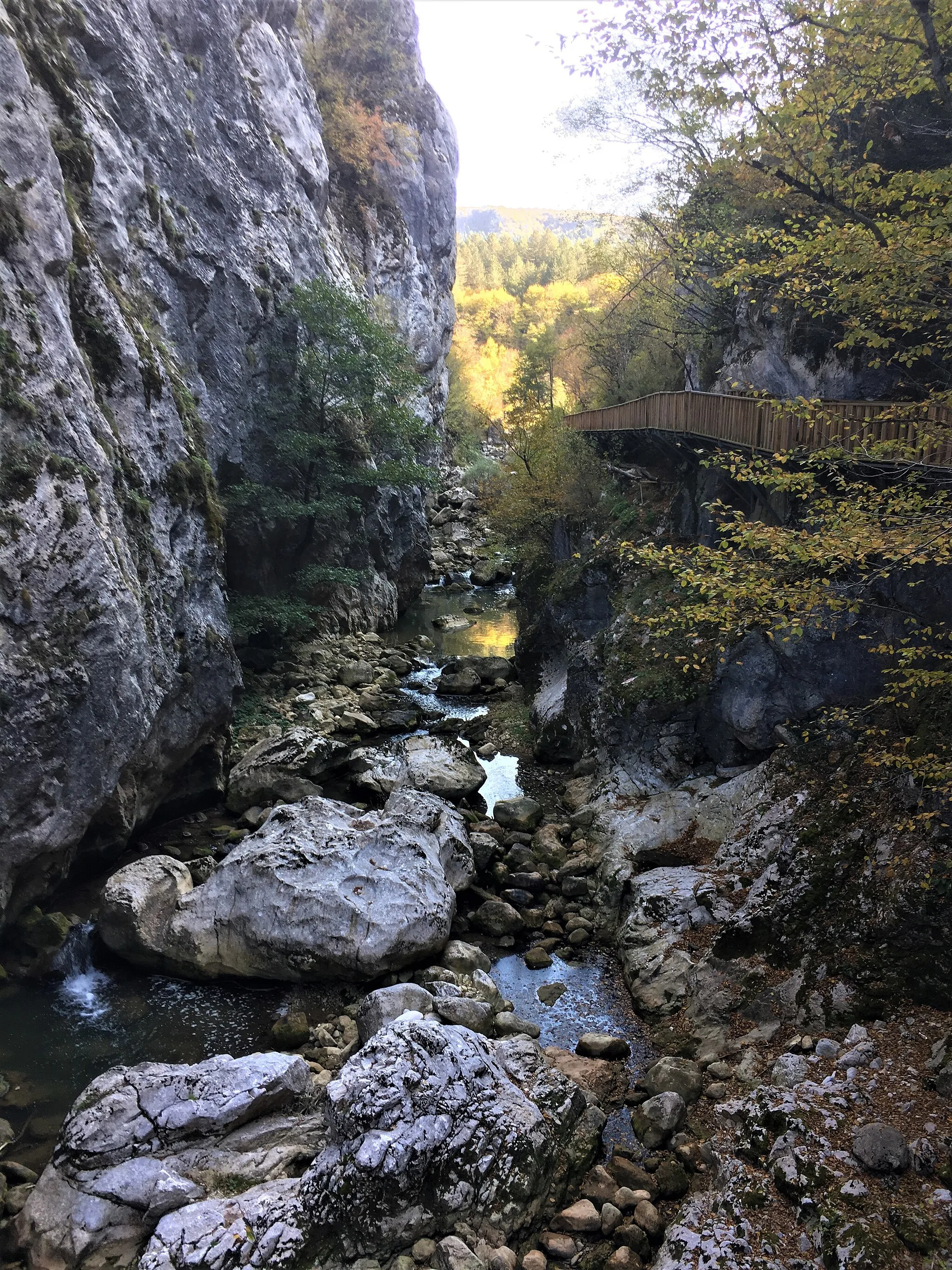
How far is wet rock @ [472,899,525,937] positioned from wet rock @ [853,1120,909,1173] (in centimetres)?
650

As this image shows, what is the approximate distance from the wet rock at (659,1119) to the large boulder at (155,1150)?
3.34m

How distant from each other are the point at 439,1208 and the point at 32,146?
14.4m

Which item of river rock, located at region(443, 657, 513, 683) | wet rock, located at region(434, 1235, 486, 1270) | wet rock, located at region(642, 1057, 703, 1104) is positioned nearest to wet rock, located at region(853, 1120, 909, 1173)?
wet rock, located at region(642, 1057, 703, 1104)

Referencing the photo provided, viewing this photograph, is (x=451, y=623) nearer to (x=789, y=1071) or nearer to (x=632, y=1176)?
(x=789, y=1071)

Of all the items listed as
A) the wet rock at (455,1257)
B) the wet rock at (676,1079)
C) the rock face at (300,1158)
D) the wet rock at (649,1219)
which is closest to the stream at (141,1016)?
the wet rock at (676,1079)

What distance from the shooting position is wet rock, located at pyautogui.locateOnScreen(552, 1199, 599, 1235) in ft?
22.6

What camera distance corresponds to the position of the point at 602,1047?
945cm

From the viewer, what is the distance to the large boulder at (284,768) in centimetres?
1599

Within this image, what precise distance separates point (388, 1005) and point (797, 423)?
11.1 meters

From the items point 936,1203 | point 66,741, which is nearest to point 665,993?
point 936,1203

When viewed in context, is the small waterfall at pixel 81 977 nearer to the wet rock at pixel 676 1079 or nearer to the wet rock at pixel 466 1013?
the wet rock at pixel 466 1013

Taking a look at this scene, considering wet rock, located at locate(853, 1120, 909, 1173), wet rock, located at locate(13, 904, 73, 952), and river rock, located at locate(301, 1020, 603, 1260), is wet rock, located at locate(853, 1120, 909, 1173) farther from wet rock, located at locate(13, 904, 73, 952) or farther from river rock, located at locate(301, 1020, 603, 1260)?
wet rock, located at locate(13, 904, 73, 952)

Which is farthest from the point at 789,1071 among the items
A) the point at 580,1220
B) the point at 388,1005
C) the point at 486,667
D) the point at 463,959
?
the point at 486,667

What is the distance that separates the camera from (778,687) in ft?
43.0
